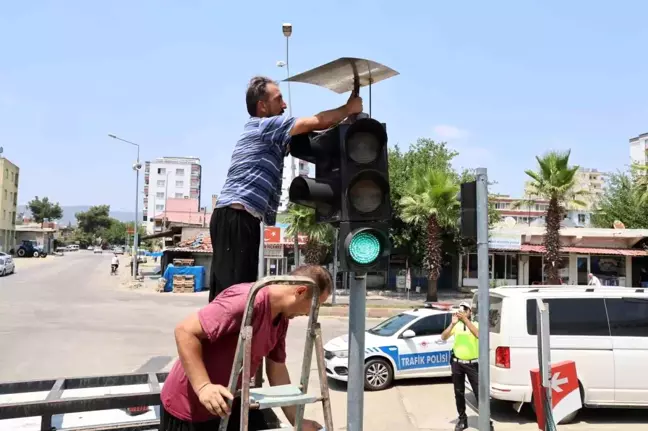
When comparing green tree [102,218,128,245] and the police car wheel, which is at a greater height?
green tree [102,218,128,245]

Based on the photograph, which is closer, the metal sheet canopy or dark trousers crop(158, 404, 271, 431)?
dark trousers crop(158, 404, 271, 431)

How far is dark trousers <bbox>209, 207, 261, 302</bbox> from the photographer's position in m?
2.89

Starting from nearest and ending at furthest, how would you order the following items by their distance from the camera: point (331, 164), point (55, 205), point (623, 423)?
point (331, 164)
point (623, 423)
point (55, 205)

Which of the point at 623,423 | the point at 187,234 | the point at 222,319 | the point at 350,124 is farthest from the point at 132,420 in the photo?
the point at 187,234

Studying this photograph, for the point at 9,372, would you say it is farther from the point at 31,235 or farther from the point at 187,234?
the point at 31,235

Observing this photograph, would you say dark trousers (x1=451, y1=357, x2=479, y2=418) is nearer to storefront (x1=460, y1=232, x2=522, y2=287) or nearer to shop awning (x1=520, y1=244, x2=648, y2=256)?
storefront (x1=460, y1=232, x2=522, y2=287)

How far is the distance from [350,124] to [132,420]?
2527 millimetres

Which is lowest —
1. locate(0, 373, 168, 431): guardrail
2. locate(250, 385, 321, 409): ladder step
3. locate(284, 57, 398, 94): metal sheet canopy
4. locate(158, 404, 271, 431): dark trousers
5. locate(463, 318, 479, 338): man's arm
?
locate(463, 318, 479, 338): man's arm

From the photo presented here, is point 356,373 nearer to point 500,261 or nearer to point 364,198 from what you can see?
point 364,198

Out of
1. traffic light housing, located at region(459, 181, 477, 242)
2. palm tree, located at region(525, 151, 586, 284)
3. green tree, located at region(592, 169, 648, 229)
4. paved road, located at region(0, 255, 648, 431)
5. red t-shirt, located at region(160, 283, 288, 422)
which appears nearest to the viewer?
red t-shirt, located at region(160, 283, 288, 422)

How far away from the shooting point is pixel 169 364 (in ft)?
37.5

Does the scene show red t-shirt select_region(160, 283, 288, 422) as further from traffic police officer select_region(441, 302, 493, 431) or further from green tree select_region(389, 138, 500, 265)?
green tree select_region(389, 138, 500, 265)

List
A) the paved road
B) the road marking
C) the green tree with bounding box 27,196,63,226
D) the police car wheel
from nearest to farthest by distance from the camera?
the paved road
the police car wheel
the road marking
the green tree with bounding box 27,196,63,226

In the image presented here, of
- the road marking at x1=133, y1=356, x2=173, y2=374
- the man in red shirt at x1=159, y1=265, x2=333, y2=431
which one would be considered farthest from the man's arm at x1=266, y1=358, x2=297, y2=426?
the road marking at x1=133, y1=356, x2=173, y2=374
